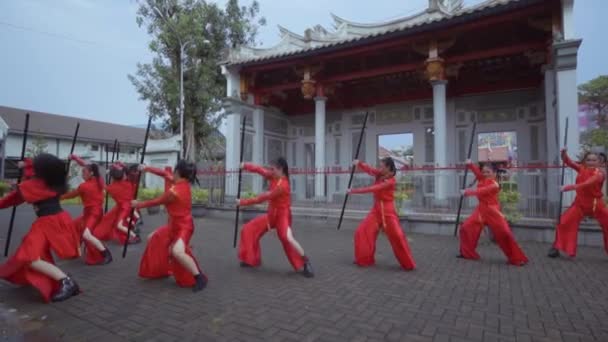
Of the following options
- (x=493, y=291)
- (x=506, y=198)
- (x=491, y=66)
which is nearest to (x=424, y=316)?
(x=493, y=291)

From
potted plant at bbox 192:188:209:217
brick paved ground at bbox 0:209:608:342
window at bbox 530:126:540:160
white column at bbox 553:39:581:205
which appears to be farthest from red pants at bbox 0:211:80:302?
window at bbox 530:126:540:160

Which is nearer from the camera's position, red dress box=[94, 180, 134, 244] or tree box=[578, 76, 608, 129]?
red dress box=[94, 180, 134, 244]

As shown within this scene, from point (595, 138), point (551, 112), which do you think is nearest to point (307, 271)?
point (551, 112)

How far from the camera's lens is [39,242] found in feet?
11.8

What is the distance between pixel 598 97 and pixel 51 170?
89.9 feet

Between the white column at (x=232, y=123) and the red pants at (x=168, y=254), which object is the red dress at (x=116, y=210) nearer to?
the red pants at (x=168, y=254)

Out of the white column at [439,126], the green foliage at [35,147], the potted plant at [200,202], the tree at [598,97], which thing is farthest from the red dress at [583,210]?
the green foliage at [35,147]

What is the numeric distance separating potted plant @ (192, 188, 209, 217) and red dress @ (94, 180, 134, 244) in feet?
14.7

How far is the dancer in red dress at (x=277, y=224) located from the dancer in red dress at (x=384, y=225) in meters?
0.97

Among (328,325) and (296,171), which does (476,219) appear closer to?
(328,325)

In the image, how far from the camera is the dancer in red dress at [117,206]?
636 cm

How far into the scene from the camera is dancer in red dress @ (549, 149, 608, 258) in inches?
211

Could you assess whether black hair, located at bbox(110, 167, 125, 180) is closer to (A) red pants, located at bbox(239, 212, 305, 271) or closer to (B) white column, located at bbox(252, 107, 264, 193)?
(A) red pants, located at bbox(239, 212, 305, 271)

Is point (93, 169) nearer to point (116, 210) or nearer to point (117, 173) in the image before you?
point (117, 173)
